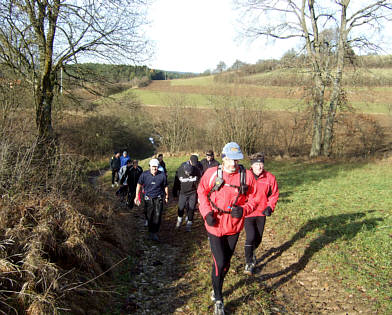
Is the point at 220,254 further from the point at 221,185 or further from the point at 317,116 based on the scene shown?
the point at 317,116

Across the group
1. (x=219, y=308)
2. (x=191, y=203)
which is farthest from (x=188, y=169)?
(x=219, y=308)

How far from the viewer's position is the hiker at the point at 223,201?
415 centimetres

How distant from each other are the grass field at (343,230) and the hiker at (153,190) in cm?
138

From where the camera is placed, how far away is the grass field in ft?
17.3

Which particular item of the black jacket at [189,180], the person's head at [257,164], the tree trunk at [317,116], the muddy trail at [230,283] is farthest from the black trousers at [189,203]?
the tree trunk at [317,116]

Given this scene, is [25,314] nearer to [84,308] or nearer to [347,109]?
[84,308]

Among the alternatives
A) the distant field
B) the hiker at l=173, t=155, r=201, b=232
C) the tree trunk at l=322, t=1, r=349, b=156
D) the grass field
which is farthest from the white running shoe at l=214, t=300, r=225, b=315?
the tree trunk at l=322, t=1, r=349, b=156

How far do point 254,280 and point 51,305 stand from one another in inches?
128

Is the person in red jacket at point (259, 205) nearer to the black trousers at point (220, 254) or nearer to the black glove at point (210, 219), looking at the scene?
the black trousers at point (220, 254)

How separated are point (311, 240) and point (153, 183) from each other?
3757mm

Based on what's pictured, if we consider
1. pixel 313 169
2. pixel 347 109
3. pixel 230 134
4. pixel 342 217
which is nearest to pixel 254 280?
pixel 342 217

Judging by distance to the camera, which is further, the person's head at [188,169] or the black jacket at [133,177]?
the black jacket at [133,177]

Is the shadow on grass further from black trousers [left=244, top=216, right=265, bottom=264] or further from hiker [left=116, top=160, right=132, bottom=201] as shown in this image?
hiker [left=116, top=160, right=132, bottom=201]

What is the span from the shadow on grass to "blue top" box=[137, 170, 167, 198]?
2697 millimetres
